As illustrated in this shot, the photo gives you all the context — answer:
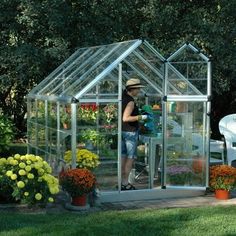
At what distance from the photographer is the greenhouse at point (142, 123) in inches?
347

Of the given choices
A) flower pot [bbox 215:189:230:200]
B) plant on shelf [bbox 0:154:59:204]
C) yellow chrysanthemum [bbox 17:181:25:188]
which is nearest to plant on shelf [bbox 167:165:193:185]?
flower pot [bbox 215:189:230:200]

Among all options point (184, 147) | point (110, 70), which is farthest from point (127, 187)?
point (110, 70)

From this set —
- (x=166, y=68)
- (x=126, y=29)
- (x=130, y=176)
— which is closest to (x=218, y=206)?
(x=130, y=176)

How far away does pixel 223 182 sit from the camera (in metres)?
8.99

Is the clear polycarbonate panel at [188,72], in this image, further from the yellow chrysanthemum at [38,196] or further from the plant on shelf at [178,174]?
the yellow chrysanthemum at [38,196]

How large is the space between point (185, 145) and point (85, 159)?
67.0 inches

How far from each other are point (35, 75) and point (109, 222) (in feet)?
24.9

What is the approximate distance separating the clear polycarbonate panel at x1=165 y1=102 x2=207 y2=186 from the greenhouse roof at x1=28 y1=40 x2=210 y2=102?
35cm

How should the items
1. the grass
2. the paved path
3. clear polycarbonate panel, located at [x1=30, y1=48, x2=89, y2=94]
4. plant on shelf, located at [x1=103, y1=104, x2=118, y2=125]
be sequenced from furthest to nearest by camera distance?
clear polycarbonate panel, located at [x1=30, y1=48, x2=89, y2=94] < plant on shelf, located at [x1=103, y1=104, x2=118, y2=125] < the paved path < the grass

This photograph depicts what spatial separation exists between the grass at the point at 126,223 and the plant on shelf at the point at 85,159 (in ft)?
3.43

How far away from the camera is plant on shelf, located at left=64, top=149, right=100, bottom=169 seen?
338 inches

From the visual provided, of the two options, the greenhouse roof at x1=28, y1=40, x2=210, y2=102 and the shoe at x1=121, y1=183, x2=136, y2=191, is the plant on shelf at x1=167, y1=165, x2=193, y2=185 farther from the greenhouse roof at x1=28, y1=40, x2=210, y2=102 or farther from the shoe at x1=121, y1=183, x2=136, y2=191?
the greenhouse roof at x1=28, y1=40, x2=210, y2=102

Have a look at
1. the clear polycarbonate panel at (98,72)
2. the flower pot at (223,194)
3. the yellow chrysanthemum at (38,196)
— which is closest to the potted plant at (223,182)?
the flower pot at (223,194)

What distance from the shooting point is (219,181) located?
9.03 metres
